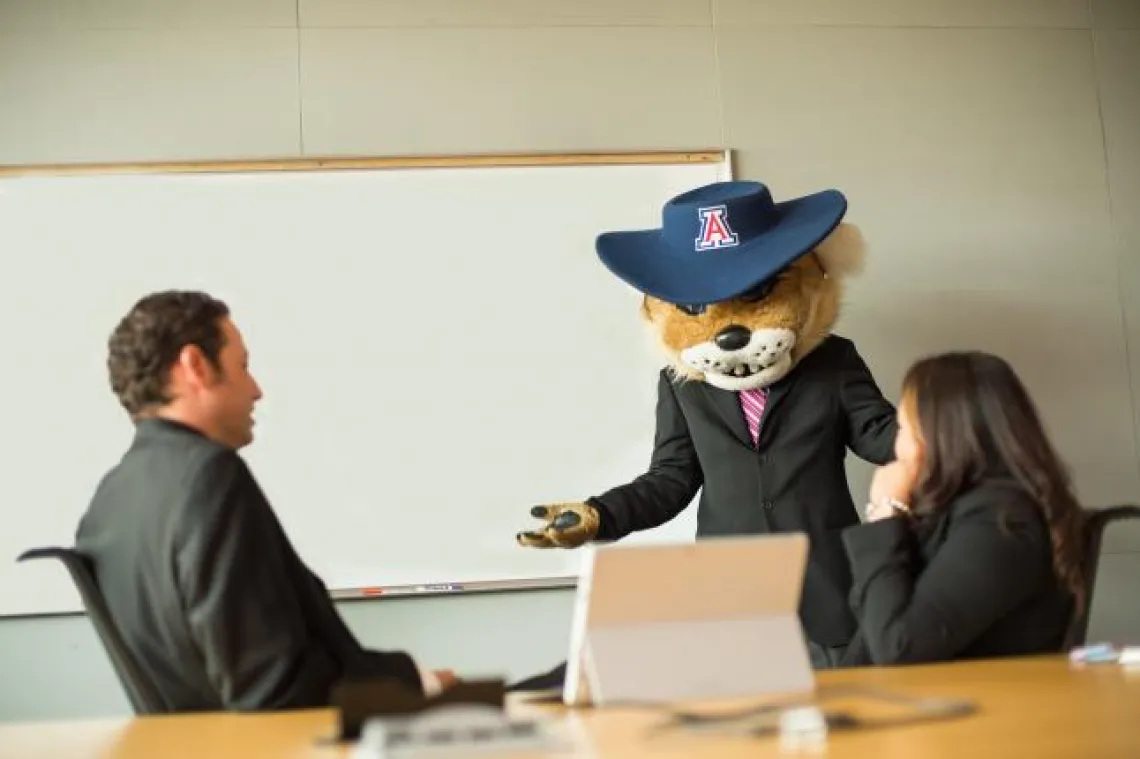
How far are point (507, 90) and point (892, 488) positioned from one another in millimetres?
1667

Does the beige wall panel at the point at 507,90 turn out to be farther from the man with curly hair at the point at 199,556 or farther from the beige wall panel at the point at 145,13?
the man with curly hair at the point at 199,556

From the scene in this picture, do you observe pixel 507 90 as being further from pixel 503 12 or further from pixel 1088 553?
pixel 1088 553

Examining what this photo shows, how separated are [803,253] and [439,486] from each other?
40.8 inches

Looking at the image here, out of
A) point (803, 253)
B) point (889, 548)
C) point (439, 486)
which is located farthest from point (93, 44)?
point (889, 548)

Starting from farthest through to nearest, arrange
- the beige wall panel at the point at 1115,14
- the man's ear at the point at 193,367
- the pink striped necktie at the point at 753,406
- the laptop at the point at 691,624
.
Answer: the beige wall panel at the point at 1115,14 → the pink striped necktie at the point at 753,406 → the man's ear at the point at 193,367 → the laptop at the point at 691,624

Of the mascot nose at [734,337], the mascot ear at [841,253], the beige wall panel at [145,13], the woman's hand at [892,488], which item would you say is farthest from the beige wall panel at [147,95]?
the woman's hand at [892,488]

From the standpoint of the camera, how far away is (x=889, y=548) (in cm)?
179

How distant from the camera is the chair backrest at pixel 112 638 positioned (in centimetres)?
163

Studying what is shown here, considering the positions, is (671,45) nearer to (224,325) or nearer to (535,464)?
(535,464)

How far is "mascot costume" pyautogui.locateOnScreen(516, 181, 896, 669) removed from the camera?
2613mm

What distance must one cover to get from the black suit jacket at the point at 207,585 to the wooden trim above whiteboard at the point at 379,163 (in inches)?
56.5

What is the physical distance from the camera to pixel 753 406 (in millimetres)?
2723

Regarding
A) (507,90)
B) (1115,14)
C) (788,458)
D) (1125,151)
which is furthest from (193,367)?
(1115,14)

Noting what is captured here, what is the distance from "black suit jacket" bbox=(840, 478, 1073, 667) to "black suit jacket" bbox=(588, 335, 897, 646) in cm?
78
